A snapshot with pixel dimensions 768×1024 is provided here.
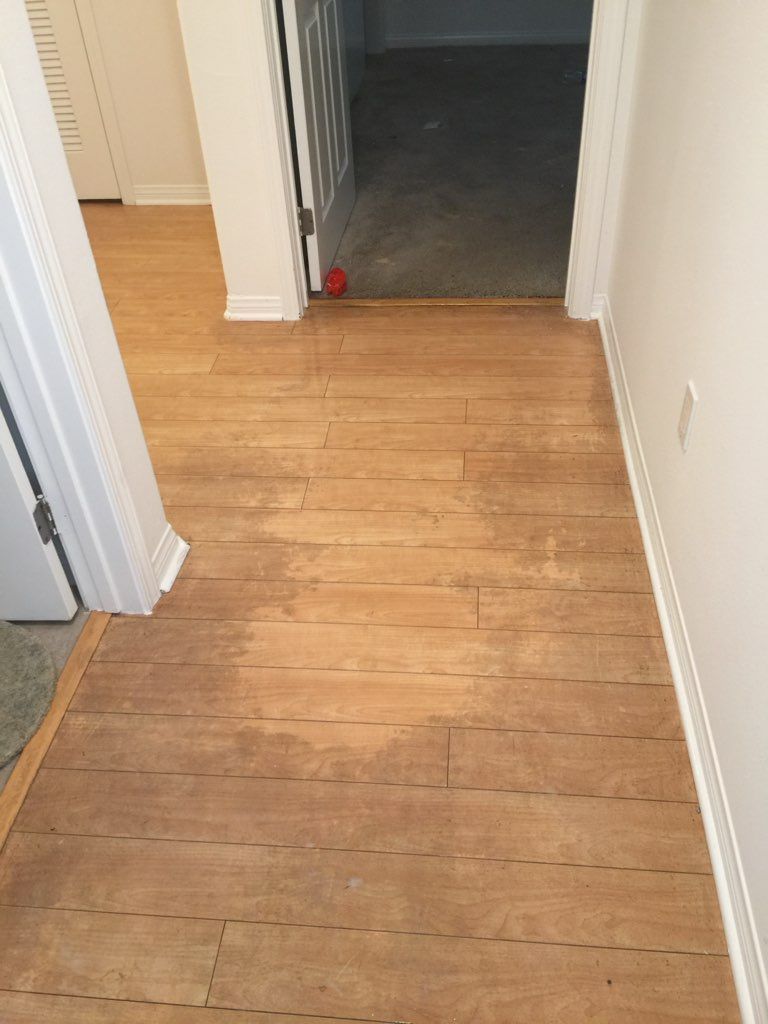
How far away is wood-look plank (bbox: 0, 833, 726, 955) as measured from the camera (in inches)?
53.1

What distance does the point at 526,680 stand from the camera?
5.72 feet

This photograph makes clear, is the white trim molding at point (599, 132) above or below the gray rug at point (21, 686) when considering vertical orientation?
above

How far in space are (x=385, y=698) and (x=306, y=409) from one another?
118cm

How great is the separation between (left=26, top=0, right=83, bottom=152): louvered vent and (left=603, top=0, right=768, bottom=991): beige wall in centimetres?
274

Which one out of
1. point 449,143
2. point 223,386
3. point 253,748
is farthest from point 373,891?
point 449,143

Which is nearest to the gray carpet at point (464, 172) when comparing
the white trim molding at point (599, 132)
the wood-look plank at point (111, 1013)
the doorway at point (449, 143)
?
the doorway at point (449, 143)

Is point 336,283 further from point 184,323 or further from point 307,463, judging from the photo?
point 307,463

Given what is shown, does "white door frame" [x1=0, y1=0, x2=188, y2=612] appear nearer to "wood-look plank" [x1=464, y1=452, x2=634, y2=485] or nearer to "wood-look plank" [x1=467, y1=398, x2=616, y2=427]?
"wood-look plank" [x1=464, y1=452, x2=634, y2=485]

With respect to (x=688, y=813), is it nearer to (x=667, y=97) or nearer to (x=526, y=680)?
(x=526, y=680)

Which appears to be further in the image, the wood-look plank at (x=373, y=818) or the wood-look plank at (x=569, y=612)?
the wood-look plank at (x=569, y=612)

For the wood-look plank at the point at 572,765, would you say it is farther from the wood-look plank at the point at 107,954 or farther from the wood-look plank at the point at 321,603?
the wood-look plank at the point at 107,954

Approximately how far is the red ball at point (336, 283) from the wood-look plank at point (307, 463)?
0.96 m

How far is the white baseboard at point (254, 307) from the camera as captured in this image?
307 cm

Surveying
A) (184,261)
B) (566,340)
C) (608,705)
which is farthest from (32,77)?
(184,261)
